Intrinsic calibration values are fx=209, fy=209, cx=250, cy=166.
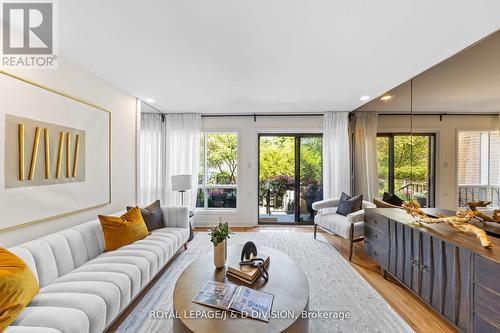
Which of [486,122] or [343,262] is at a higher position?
[486,122]

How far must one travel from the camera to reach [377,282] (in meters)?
2.48

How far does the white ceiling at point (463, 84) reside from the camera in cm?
181

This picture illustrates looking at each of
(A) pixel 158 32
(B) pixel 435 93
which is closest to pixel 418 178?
(B) pixel 435 93

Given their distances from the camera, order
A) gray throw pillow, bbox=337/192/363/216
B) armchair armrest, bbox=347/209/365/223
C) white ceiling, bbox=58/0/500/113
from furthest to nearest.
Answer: gray throw pillow, bbox=337/192/363/216 → armchair armrest, bbox=347/209/365/223 → white ceiling, bbox=58/0/500/113

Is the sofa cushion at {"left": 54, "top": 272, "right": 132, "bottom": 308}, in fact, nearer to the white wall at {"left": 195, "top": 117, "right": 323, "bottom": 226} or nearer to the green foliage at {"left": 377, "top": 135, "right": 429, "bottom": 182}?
the white wall at {"left": 195, "top": 117, "right": 323, "bottom": 226}

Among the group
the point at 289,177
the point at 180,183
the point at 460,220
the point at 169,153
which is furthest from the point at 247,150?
the point at 460,220

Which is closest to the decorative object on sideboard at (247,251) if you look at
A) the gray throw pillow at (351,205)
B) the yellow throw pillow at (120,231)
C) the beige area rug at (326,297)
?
the beige area rug at (326,297)

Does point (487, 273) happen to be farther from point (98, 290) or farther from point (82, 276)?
point (82, 276)

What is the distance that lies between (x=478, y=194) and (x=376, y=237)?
1128mm

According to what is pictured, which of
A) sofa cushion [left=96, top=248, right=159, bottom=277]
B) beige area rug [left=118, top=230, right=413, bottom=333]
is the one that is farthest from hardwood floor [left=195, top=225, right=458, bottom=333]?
sofa cushion [left=96, top=248, right=159, bottom=277]

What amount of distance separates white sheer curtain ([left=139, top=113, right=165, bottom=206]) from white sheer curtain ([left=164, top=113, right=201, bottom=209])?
0.17 metres

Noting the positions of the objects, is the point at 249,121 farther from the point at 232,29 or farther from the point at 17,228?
the point at 17,228

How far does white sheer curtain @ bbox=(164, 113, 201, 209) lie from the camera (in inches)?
179

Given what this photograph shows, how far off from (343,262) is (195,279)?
2.19 metres
